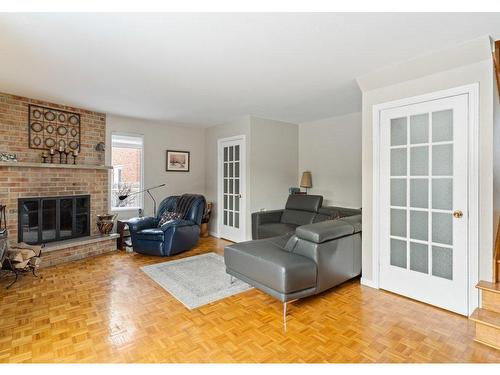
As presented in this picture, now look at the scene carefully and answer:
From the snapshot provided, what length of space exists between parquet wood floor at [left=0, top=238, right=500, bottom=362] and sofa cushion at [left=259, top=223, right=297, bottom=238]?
1.32m

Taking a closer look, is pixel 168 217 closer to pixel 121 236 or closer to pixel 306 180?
pixel 121 236

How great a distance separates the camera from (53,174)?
394cm

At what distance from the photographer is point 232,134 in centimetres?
509

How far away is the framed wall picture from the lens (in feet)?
17.8

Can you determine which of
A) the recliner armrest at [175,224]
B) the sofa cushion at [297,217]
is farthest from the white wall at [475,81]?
the recliner armrest at [175,224]

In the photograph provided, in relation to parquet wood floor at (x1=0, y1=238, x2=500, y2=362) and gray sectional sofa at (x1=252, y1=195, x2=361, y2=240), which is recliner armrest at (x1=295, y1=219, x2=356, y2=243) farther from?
gray sectional sofa at (x1=252, y1=195, x2=361, y2=240)

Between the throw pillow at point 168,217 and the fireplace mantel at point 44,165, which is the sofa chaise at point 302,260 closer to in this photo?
the throw pillow at point 168,217

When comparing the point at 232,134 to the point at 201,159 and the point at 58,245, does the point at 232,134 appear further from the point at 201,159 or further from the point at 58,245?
the point at 58,245

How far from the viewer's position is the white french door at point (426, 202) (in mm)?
2355

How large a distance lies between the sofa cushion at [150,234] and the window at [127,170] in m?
1.12

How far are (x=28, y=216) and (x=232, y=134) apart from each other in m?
3.34

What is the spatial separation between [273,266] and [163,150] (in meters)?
3.85

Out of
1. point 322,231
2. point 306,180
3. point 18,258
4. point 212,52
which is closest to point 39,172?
point 18,258

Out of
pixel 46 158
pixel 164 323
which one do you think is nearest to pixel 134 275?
pixel 164 323
